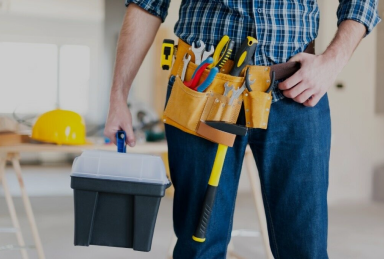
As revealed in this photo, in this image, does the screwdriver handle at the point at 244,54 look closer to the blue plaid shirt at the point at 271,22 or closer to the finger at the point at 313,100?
the blue plaid shirt at the point at 271,22

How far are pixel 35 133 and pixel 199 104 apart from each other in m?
1.72

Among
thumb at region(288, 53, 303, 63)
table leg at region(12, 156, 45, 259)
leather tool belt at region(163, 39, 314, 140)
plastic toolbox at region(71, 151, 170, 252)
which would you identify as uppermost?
thumb at region(288, 53, 303, 63)

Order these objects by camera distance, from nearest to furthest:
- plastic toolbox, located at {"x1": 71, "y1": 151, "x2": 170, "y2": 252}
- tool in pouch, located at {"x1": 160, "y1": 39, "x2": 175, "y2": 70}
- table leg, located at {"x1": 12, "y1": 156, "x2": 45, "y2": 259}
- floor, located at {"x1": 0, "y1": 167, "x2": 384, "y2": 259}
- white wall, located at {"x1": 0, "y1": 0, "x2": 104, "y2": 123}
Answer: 1. plastic toolbox, located at {"x1": 71, "y1": 151, "x2": 170, "y2": 252}
2. tool in pouch, located at {"x1": 160, "y1": 39, "x2": 175, "y2": 70}
3. table leg, located at {"x1": 12, "y1": 156, "x2": 45, "y2": 259}
4. floor, located at {"x1": 0, "y1": 167, "x2": 384, "y2": 259}
5. white wall, located at {"x1": 0, "y1": 0, "x2": 104, "y2": 123}

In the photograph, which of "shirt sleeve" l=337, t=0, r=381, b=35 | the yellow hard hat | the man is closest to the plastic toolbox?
the man

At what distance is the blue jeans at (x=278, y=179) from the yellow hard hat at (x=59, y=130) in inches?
60.0

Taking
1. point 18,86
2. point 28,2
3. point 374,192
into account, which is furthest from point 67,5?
point 374,192

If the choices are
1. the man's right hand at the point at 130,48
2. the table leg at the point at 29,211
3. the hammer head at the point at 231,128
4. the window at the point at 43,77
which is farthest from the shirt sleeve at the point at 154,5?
the window at the point at 43,77

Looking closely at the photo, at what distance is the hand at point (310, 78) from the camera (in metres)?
0.98

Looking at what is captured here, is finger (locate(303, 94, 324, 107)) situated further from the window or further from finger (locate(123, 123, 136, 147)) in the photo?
the window

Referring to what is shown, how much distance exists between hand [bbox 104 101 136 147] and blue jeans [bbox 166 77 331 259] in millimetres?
128

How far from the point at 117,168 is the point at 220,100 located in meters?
0.25

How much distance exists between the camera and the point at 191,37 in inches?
43.1

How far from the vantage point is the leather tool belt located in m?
1.01

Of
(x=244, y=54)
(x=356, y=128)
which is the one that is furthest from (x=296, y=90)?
(x=356, y=128)
